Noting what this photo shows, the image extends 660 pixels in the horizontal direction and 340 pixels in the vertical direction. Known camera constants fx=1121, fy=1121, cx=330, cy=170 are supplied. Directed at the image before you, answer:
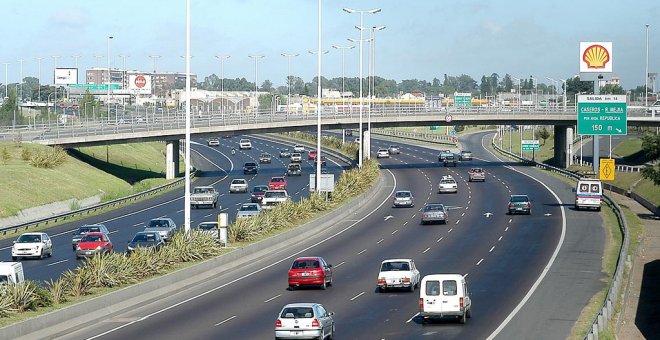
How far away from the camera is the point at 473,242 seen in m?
60.1

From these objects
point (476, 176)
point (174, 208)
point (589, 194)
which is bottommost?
point (174, 208)

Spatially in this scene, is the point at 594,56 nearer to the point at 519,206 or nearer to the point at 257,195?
the point at 519,206

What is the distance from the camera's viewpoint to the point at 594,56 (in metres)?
87.2

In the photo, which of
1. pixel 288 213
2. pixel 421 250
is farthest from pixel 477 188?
pixel 421 250

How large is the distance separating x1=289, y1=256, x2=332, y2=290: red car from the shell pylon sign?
1955 inches

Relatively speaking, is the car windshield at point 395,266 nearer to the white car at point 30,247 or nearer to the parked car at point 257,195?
the white car at point 30,247

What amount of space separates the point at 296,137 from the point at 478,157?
51.4 metres

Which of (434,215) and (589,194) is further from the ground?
(589,194)

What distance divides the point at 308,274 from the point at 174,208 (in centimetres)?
4272

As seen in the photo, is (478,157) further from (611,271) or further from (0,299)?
(0,299)

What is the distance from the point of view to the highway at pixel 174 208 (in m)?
52.5

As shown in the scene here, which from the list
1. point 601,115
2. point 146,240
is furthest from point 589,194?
point 146,240

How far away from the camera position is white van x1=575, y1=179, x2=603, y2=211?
75438 millimetres

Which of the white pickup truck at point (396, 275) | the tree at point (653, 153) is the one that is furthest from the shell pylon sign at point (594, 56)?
the white pickup truck at point (396, 275)
